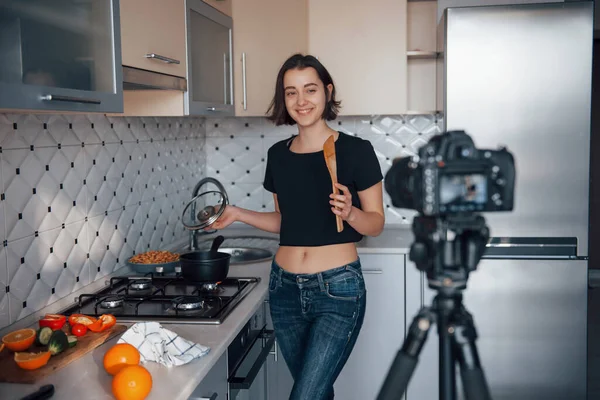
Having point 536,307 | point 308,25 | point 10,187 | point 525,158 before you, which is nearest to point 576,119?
point 525,158

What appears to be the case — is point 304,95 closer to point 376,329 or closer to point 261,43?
point 261,43

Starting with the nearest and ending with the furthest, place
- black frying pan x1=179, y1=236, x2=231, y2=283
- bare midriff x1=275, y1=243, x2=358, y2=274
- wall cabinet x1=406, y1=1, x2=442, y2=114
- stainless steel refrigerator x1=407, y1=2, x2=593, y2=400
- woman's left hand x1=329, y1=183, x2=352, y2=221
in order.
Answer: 1. woman's left hand x1=329, y1=183, x2=352, y2=221
2. bare midriff x1=275, y1=243, x2=358, y2=274
3. black frying pan x1=179, y1=236, x2=231, y2=283
4. stainless steel refrigerator x1=407, y1=2, x2=593, y2=400
5. wall cabinet x1=406, y1=1, x2=442, y2=114

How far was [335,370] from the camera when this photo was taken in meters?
1.81

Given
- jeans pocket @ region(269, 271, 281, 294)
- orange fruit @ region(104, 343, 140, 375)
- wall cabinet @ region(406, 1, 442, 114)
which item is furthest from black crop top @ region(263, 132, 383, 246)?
wall cabinet @ region(406, 1, 442, 114)

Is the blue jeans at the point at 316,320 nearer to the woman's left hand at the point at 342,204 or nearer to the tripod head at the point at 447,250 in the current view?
the woman's left hand at the point at 342,204

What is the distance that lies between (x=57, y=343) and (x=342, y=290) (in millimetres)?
775

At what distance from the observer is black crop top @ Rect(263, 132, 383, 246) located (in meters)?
1.89

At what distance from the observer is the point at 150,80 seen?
5.73 feet

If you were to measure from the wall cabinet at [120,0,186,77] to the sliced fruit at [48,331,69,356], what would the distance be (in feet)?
2.17

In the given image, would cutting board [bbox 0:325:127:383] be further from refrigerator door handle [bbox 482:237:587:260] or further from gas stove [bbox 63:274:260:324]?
refrigerator door handle [bbox 482:237:587:260]

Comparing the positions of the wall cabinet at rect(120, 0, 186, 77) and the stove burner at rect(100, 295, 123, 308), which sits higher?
the wall cabinet at rect(120, 0, 186, 77)

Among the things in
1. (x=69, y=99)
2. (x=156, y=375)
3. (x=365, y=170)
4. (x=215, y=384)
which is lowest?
(x=215, y=384)

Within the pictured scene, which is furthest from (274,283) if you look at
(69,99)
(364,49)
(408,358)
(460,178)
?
(364,49)

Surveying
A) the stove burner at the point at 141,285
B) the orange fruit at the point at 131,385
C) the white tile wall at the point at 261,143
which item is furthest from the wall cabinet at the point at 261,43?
the orange fruit at the point at 131,385
